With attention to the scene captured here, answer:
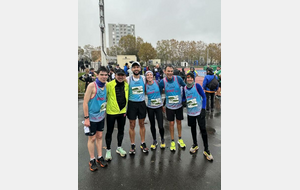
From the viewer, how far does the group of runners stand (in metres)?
3.19

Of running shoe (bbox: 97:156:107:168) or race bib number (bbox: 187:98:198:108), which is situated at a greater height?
race bib number (bbox: 187:98:198:108)

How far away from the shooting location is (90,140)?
10.6 ft

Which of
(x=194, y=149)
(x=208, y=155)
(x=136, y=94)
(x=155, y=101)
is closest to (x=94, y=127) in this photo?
(x=136, y=94)

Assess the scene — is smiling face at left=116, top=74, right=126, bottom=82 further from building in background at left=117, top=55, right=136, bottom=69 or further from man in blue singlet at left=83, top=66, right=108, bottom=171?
building in background at left=117, top=55, right=136, bottom=69

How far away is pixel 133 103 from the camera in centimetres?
373

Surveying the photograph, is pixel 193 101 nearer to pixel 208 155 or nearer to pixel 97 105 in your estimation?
pixel 208 155

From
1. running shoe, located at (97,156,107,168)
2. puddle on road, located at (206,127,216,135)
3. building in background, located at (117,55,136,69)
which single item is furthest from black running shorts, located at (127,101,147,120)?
building in background, located at (117,55,136,69)

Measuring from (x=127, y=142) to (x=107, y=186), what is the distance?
67.4 inches

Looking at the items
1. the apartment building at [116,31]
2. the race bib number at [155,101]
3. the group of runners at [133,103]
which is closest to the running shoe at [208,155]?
the group of runners at [133,103]

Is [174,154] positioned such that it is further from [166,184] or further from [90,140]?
[90,140]

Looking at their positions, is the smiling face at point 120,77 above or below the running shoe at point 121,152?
above

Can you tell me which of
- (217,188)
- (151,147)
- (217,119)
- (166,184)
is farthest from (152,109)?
(217,119)

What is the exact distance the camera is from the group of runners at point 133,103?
3.19 meters

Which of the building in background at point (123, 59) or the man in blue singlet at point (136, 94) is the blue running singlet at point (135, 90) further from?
the building in background at point (123, 59)
